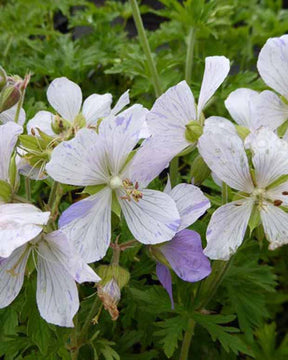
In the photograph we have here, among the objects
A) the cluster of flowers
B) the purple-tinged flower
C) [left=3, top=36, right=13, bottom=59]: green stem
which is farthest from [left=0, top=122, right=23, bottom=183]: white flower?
[left=3, top=36, right=13, bottom=59]: green stem

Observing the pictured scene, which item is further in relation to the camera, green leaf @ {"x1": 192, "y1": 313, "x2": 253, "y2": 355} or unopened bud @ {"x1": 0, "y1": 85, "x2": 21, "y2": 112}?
green leaf @ {"x1": 192, "y1": 313, "x2": 253, "y2": 355}

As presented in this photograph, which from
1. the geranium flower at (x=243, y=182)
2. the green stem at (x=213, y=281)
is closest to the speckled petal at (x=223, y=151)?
the geranium flower at (x=243, y=182)

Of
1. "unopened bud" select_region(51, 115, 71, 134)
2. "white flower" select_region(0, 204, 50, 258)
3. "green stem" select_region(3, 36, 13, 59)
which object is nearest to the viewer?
"white flower" select_region(0, 204, 50, 258)

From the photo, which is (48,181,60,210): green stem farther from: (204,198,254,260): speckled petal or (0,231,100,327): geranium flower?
(204,198,254,260): speckled petal

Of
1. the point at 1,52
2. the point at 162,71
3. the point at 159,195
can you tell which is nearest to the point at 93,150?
the point at 159,195

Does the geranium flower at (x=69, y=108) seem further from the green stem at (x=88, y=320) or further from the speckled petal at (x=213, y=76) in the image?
the green stem at (x=88, y=320)

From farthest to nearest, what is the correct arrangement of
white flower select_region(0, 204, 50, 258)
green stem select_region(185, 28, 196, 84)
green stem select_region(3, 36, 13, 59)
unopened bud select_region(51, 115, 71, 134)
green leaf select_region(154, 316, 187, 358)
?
1. green stem select_region(3, 36, 13, 59)
2. green stem select_region(185, 28, 196, 84)
3. green leaf select_region(154, 316, 187, 358)
4. unopened bud select_region(51, 115, 71, 134)
5. white flower select_region(0, 204, 50, 258)

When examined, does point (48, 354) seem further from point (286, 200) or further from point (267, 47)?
point (267, 47)
